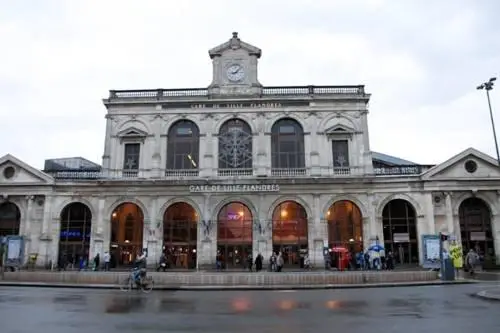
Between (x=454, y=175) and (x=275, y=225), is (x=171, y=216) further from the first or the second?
(x=454, y=175)

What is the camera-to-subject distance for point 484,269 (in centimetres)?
3503

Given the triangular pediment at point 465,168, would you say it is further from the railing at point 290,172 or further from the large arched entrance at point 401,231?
the railing at point 290,172

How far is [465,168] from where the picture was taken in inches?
1603

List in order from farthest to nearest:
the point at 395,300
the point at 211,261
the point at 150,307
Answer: the point at 211,261 < the point at 395,300 < the point at 150,307

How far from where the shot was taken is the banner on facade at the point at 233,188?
4088cm

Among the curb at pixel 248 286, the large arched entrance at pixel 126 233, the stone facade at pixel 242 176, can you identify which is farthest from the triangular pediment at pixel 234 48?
the curb at pixel 248 286

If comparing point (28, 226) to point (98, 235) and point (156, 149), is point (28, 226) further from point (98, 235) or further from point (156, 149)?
point (156, 149)

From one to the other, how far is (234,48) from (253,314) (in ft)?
114

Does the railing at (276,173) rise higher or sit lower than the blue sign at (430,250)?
higher

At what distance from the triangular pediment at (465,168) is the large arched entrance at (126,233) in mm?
26074

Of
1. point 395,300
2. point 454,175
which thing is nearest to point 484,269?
point 454,175

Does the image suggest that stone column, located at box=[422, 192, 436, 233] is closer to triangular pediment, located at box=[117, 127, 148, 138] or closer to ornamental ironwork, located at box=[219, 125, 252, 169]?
ornamental ironwork, located at box=[219, 125, 252, 169]

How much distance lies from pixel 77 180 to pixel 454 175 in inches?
1347

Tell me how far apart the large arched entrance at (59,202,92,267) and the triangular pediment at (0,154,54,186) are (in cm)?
337
